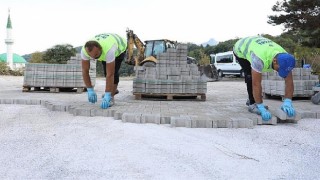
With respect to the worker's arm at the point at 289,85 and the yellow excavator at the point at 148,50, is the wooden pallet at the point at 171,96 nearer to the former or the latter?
the worker's arm at the point at 289,85

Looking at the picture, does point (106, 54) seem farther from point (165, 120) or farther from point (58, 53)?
point (58, 53)

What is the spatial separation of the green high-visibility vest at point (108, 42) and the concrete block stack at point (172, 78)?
5.21 ft

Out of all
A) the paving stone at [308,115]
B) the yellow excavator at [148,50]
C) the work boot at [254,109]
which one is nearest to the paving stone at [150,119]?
the work boot at [254,109]

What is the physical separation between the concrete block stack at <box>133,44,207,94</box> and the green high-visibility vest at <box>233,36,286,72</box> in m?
2.15

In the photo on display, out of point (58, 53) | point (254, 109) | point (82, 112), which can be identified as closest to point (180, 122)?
point (254, 109)

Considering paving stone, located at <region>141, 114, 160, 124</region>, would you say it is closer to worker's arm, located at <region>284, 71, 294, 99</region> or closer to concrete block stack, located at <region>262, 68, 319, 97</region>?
worker's arm, located at <region>284, 71, 294, 99</region>

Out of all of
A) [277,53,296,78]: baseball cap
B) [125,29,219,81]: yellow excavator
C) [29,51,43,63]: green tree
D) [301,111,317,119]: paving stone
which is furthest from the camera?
[29,51,43,63]: green tree

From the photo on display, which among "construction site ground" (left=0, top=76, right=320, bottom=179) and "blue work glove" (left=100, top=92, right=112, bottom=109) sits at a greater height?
"blue work glove" (left=100, top=92, right=112, bottom=109)

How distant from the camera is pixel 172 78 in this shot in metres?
7.79

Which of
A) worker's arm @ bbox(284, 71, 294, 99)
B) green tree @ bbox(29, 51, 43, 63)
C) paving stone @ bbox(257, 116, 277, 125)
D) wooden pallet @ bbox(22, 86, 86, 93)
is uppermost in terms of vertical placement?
green tree @ bbox(29, 51, 43, 63)

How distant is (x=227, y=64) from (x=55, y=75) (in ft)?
59.0

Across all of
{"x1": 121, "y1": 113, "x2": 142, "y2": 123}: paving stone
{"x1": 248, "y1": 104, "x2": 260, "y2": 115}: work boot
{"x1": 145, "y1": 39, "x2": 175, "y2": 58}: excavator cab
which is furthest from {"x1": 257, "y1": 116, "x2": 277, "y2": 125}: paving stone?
{"x1": 145, "y1": 39, "x2": 175, "y2": 58}: excavator cab

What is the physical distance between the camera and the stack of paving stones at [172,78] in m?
7.72

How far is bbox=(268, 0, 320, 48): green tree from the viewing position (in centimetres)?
1798
